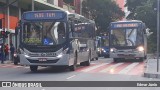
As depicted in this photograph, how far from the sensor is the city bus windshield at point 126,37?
104ft

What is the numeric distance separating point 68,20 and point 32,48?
2311 millimetres

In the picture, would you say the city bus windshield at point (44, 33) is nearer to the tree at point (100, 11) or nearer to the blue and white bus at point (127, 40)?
the blue and white bus at point (127, 40)

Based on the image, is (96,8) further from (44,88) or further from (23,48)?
(44,88)

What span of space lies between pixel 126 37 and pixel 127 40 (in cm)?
27

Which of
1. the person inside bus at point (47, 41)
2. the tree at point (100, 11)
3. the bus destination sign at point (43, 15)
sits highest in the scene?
the tree at point (100, 11)

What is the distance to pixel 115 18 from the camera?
76.1m

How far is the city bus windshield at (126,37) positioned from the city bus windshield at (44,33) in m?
11.4

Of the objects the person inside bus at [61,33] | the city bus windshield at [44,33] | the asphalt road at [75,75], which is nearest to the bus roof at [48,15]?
the city bus windshield at [44,33]

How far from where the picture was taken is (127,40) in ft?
104

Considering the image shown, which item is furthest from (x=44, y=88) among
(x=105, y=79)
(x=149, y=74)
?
(x=149, y=74)

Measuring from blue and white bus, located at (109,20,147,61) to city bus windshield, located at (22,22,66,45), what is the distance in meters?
11.4

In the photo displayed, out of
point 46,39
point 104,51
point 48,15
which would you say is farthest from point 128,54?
point 104,51

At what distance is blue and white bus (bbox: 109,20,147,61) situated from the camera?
31766 millimetres

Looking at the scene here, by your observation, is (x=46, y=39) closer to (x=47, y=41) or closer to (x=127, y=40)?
(x=47, y=41)
